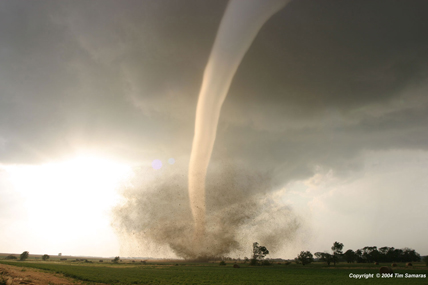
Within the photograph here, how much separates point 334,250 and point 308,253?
43944mm

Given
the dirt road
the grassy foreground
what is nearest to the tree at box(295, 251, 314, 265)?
the grassy foreground

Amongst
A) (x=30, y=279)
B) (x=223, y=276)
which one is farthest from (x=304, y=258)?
(x=30, y=279)

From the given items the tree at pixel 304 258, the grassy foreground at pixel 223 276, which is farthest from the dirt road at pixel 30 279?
the tree at pixel 304 258

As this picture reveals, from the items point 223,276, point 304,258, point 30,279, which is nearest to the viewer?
point 30,279

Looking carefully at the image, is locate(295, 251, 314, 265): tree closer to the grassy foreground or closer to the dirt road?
the grassy foreground

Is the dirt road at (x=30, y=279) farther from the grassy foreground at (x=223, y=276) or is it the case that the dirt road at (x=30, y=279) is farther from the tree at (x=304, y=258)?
the tree at (x=304, y=258)

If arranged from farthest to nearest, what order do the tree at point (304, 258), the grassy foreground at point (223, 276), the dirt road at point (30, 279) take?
the tree at point (304, 258) → the grassy foreground at point (223, 276) → the dirt road at point (30, 279)

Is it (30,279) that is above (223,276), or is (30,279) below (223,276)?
above

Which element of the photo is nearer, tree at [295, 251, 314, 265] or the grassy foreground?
the grassy foreground

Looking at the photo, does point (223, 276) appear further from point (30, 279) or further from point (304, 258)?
point (304, 258)

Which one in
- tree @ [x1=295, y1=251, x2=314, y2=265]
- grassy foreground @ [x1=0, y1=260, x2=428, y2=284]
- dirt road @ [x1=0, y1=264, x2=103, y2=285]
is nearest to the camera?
dirt road @ [x1=0, y1=264, x2=103, y2=285]

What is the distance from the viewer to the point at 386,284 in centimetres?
4734

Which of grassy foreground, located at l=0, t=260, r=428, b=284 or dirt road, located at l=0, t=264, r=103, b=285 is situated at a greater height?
dirt road, located at l=0, t=264, r=103, b=285

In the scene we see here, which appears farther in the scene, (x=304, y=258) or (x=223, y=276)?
(x=304, y=258)
